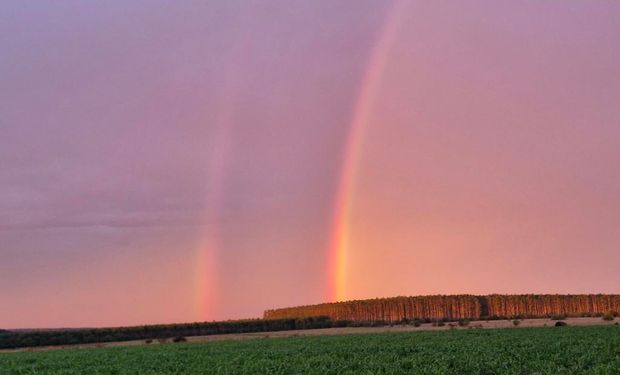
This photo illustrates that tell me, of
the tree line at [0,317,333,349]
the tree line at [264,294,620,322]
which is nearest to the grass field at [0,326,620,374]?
the tree line at [0,317,333,349]

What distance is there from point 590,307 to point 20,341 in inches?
4037

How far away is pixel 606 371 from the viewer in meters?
26.1

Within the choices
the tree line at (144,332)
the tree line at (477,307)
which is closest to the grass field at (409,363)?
the tree line at (144,332)

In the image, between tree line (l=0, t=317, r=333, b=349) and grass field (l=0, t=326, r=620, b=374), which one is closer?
grass field (l=0, t=326, r=620, b=374)

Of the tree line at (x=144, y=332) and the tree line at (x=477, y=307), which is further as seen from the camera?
the tree line at (x=477, y=307)

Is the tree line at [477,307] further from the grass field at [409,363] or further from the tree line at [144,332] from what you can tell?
the grass field at [409,363]

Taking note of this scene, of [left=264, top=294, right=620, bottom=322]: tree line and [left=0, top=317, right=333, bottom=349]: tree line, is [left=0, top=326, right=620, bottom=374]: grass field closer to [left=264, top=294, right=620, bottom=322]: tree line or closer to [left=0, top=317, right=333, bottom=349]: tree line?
[left=0, top=317, right=333, bottom=349]: tree line

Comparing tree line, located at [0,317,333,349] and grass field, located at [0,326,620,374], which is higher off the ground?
tree line, located at [0,317,333,349]

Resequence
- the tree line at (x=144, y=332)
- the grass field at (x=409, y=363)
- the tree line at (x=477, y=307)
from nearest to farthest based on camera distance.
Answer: the grass field at (x=409, y=363)
the tree line at (x=144, y=332)
the tree line at (x=477, y=307)

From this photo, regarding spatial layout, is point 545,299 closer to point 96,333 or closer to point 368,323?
point 368,323

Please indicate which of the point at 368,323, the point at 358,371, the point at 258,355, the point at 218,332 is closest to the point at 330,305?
the point at 368,323

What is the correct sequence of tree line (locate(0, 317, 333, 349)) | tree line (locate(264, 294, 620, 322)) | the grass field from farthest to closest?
tree line (locate(264, 294, 620, 322)), tree line (locate(0, 317, 333, 349)), the grass field

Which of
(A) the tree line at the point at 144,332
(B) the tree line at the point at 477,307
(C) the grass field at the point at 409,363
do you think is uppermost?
(B) the tree line at the point at 477,307

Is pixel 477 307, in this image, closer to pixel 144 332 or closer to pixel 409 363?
pixel 144 332
